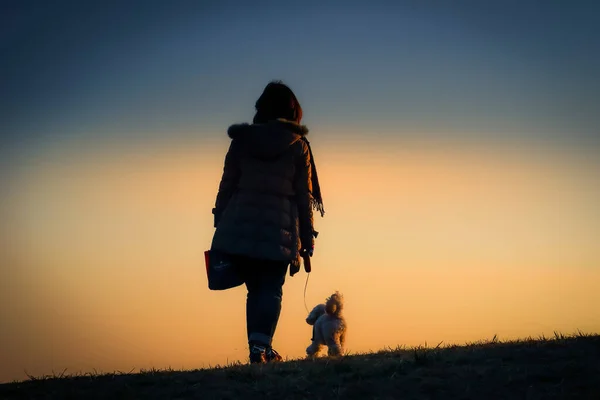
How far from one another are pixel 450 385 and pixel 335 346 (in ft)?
14.8

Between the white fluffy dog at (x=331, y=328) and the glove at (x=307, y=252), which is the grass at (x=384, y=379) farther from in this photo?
the white fluffy dog at (x=331, y=328)

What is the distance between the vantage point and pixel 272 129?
8727mm

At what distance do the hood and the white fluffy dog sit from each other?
3.11 meters

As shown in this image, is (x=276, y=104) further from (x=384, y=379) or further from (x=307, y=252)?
(x=384, y=379)

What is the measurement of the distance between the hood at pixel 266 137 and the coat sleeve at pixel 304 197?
27cm

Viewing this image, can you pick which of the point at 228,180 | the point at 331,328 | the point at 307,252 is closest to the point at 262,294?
the point at 307,252

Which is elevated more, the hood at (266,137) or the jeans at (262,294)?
the hood at (266,137)

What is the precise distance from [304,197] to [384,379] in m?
2.70

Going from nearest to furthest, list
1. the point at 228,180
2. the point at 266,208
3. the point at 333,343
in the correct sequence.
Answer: the point at 266,208 → the point at 228,180 → the point at 333,343

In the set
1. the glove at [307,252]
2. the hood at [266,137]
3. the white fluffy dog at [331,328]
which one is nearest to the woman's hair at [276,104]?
the hood at [266,137]

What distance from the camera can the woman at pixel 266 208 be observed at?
28.2 feet

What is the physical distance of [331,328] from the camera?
434 inches

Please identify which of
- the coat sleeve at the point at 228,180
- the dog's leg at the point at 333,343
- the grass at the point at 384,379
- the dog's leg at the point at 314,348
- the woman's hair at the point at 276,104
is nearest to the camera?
the grass at the point at 384,379

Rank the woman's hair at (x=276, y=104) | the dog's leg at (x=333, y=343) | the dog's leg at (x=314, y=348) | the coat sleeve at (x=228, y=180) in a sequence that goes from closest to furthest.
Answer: the coat sleeve at (x=228, y=180), the woman's hair at (x=276, y=104), the dog's leg at (x=333, y=343), the dog's leg at (x=314, y=348)
